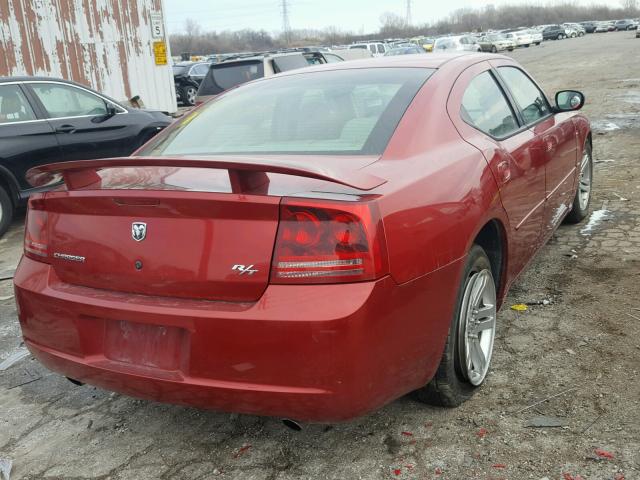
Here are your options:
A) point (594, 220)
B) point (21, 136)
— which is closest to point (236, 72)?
point (21, 136)

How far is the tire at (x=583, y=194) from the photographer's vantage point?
17.5 ft

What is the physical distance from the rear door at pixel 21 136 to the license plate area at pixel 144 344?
515 centimetres

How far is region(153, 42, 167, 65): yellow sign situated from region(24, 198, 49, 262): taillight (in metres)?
12.7

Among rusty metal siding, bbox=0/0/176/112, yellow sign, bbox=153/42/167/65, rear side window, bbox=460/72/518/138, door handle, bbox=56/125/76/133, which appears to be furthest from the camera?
yellow sign, bbox=153/42/167/65

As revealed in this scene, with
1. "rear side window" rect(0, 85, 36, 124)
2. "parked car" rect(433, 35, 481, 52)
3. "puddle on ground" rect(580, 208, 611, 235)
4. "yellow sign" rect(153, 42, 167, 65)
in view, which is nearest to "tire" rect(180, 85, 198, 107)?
"yellow sign" rect(153, 42, 167, 65)

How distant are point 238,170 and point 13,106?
5862 millimetres

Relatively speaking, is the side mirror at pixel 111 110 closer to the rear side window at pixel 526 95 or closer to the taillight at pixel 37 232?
the rear side window at pixel 526 95

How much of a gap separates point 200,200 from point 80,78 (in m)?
12.2

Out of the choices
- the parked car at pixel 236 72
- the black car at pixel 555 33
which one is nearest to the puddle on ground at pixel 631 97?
the parked car at pixel 236 72

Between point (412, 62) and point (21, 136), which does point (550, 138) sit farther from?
point (21, 136)

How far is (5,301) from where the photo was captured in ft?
15.6

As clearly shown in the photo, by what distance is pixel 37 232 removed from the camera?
8.83ft

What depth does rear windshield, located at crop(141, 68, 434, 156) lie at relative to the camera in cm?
281

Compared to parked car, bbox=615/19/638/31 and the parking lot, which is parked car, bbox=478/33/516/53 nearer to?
parked car, bbox=615/19/638/31
